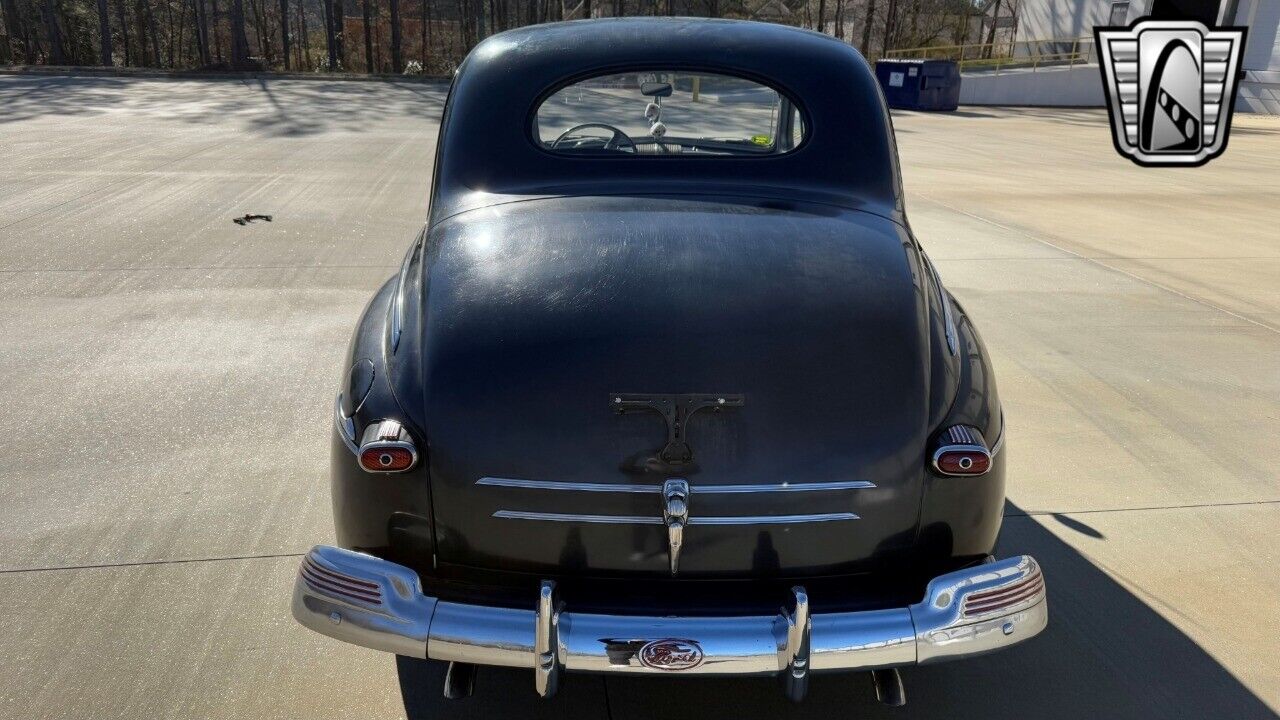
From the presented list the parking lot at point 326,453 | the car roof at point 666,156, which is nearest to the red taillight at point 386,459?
the parking lot at point 326,453

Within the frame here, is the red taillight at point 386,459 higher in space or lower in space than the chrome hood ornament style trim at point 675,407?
lower

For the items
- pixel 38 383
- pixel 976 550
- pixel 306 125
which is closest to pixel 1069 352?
pixel 976 550

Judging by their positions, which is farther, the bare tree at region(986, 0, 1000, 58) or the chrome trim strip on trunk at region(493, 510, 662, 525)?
the bare tree at region(986, 0, 1000, 58)

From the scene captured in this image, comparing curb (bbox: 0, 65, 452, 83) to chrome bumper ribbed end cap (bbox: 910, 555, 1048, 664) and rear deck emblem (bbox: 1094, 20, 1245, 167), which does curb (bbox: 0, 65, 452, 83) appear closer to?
rear deck emblem (bbox: 1094, 20, 1245, 167)

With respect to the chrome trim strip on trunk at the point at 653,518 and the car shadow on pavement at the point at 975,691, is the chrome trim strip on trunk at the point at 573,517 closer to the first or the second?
the chrome trim strip on trunk at the point at 653,518

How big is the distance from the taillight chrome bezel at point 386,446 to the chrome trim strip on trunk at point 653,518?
0.24 metres

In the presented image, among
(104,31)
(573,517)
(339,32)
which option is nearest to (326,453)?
(573,517)

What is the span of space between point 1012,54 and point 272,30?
24.5m

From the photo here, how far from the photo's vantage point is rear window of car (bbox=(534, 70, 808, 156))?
3.47 meters

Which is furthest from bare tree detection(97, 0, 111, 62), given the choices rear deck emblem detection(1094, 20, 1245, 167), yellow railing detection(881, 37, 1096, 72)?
rear deck emblem detection(1094, 20, 1245, 167)

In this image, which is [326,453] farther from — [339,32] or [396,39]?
[339,32]

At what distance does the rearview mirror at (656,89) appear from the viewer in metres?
3.76

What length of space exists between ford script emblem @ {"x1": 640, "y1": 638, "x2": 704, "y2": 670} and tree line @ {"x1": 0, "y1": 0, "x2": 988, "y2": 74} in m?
23.6

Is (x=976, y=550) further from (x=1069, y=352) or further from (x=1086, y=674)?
(x=1069, y=352)
